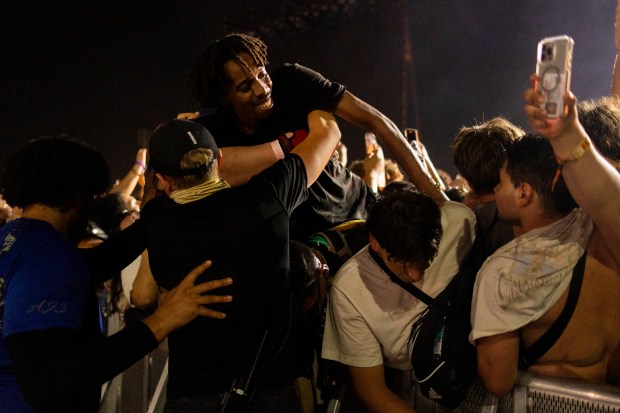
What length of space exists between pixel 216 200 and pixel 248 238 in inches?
6.0

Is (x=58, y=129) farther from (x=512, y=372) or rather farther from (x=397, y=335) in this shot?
(x=512, y=372)

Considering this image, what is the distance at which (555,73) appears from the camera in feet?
4.71

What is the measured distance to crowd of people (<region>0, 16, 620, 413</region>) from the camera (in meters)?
1.61

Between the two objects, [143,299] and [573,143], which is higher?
[573,143]

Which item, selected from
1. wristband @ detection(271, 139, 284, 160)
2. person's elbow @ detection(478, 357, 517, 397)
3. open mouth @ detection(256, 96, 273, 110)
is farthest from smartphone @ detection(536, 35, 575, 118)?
open mouth @ detection(256, 96, 273, 110)

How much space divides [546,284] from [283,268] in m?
0.80

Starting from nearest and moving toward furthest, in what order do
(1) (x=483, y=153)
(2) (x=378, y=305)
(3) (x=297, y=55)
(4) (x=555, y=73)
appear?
(4) (x=555, y=73) < (2) (x=378, y=305) < (1) (x=483, y=153) < (3) (x=297, y=55)

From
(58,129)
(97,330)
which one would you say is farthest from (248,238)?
(58,129)

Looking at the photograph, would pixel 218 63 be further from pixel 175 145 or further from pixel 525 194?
pixel 525 194

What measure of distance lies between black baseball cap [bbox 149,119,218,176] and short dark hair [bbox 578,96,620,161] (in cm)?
118

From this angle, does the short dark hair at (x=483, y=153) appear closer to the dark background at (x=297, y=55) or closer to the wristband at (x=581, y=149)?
the wristband at (x=581, y=149)

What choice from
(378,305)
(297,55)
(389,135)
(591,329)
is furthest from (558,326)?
(297,55)

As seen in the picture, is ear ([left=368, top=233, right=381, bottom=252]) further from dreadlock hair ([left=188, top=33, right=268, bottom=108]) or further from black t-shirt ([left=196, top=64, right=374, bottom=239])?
dreadlock hair ([left=188, top=33, right=268, bottom=108])

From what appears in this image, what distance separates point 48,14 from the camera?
7.48 meters
